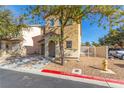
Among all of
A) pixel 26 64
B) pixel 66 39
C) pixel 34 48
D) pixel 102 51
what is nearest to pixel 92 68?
pixel 66 39

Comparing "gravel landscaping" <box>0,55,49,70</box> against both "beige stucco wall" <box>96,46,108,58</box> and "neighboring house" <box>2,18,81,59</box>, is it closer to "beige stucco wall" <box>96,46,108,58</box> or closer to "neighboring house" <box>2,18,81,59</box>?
"neighboring house" <box>2,18,81,59</box>

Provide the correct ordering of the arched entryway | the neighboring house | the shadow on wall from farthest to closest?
1. the shadow on wall
2. the arched entryway
3. the neighboring house

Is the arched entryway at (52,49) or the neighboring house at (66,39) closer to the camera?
the neighboring house at (66,39)

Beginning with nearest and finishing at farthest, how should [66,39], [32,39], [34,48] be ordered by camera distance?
1. [66,39]
2. [34,48]
3. [32,39]

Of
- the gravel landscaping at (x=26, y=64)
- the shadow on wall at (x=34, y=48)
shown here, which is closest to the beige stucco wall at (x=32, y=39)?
the shadow on wall at (x=34, y=48)

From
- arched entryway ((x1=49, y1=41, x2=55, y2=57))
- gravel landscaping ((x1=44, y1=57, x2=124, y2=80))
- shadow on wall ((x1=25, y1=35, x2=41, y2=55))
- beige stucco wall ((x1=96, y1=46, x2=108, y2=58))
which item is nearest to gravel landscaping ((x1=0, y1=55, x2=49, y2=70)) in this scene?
gravel landscaping ((x1=44, y1=57, x2=124, y2=80))

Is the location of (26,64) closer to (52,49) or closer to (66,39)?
(52,49)

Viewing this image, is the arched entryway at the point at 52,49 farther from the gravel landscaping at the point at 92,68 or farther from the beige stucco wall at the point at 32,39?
the beige stucco wall at the point at 32,39

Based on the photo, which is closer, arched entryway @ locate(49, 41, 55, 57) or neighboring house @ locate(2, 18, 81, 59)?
neighboring house @ locate(2, 18, 81, 59)

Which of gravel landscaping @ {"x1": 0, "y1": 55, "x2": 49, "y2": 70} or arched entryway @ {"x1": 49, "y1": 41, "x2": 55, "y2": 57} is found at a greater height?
arched entryway @ {"x1": 49, "y1": 41, "x2": 55, "y2": 57}

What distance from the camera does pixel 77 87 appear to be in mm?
6996
